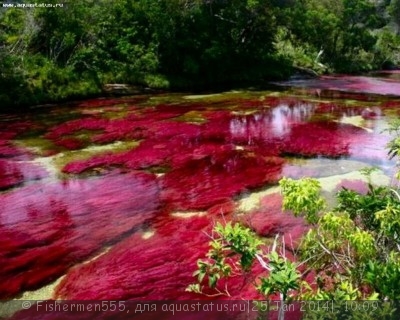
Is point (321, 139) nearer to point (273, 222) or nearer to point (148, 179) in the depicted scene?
point (148, 179)

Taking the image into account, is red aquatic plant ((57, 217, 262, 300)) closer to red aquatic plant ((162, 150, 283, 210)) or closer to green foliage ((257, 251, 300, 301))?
red aquatic plant ((162, 150, 283, 210))

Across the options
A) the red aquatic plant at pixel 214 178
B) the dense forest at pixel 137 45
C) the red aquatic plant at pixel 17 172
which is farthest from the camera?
the dense forest at pixel 137 45

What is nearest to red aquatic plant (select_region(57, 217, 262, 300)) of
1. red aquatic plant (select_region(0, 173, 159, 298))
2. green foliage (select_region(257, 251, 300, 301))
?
red aquatic plant (select_region(0, 173, 159, 298))

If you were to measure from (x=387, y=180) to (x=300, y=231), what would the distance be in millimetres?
4216

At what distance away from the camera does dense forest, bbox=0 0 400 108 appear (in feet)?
80.0

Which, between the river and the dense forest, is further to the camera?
the dense forest

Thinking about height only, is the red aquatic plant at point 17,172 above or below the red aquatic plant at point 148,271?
above

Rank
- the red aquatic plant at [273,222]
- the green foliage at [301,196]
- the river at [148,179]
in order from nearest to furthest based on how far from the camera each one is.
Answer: the green foliage at [301,196]
the river at [148,179]
the red aquatic plant at [273,222]

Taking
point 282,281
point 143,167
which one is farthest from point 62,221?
point 282,281

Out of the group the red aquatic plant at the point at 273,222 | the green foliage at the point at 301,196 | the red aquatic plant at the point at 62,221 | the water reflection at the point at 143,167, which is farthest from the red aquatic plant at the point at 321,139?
the green foliage at the point at 301,196

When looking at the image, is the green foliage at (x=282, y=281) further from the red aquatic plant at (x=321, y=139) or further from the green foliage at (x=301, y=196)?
the red aquatic plant at (x=321, y=139)

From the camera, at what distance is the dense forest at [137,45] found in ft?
80.0

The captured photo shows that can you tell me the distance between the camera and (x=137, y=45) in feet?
98.3

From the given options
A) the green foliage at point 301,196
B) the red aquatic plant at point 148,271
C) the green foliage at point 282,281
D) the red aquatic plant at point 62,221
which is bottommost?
the red aquatic plant at point 148,271
